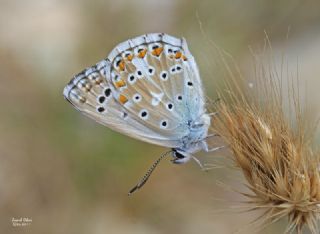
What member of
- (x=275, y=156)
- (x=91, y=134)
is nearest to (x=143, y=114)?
(x=275, y=156)

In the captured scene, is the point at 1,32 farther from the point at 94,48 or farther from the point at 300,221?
the point at 300,221

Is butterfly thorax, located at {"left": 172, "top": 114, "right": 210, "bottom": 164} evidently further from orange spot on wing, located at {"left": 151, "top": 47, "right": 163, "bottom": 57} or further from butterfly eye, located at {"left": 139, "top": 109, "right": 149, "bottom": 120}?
orange spot on wing, located at {"left": 151, "top": 47, "right": 163, "bottom": 57}

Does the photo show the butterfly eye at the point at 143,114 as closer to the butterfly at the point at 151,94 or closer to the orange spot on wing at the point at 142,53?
the butterfly at the point at 151,94

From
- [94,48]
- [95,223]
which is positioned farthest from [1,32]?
[95,223]

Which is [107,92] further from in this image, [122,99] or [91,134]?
[91,134]

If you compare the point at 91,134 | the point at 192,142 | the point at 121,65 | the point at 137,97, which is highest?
the point at 121,65

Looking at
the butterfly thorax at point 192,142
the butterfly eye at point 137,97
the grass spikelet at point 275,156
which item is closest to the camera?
the grass spikelet at point 275,156

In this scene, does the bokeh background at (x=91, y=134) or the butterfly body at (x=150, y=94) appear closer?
the butterfly body at (x=150, y=94)

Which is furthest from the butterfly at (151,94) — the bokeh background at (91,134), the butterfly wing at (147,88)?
the bokeh background at (91,134)

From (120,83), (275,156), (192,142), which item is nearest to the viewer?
(275,156)
